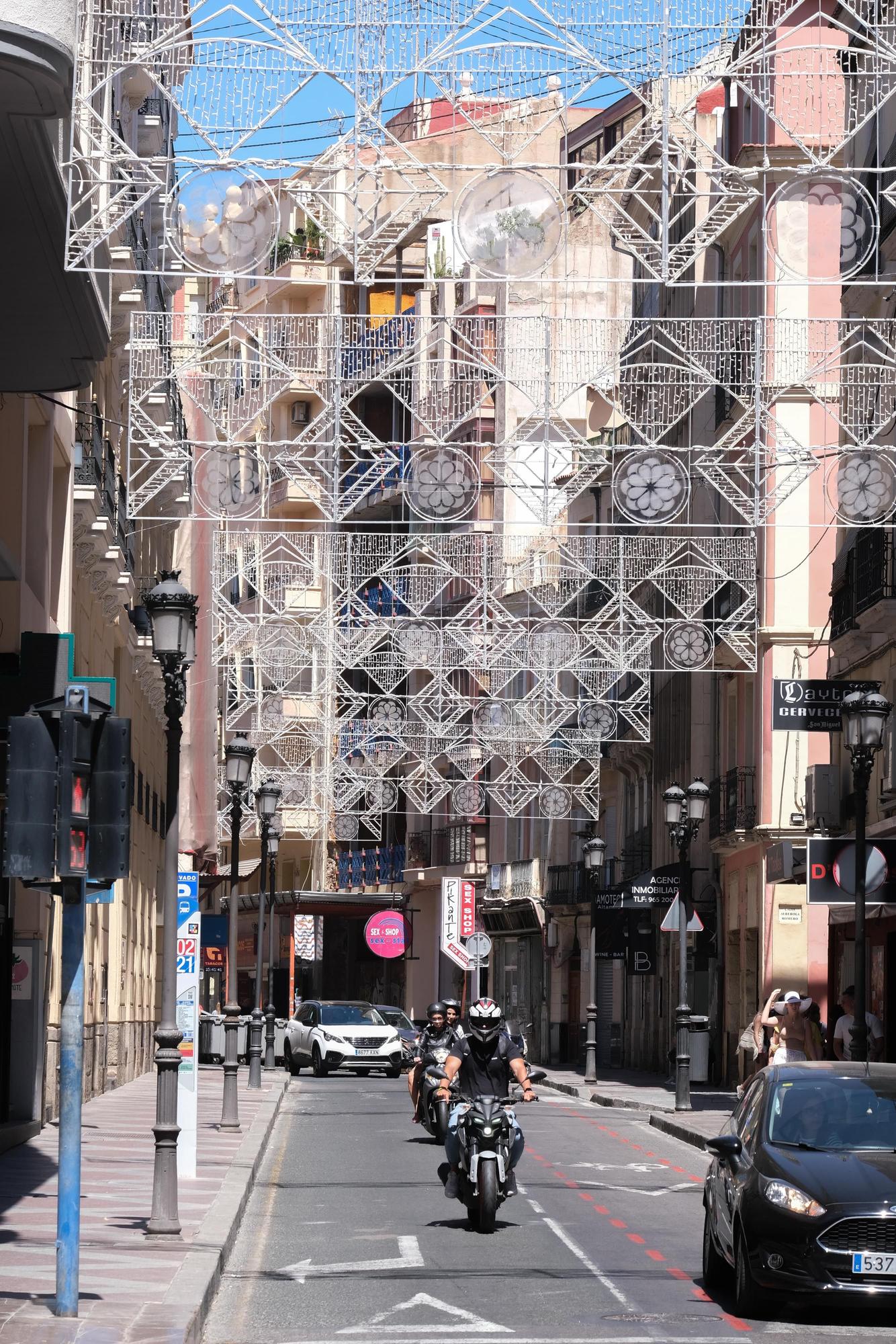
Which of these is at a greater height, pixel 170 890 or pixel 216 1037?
pixel 170 890

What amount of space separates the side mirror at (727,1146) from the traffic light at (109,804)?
361cm

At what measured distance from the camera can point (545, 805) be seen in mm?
54062

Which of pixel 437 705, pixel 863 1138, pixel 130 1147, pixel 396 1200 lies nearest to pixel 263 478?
pixel 130 1147

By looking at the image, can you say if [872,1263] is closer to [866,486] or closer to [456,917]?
[866,486]

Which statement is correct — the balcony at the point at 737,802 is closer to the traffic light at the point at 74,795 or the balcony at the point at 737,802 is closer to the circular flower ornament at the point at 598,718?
the circular flower ornament at the point at 598,718

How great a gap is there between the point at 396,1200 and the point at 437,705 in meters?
33.7

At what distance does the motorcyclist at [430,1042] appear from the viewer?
27.5m

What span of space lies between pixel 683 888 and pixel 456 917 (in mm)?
20353

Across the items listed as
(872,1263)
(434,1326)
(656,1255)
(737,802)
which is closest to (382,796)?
(737,802)

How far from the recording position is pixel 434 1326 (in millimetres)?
12367

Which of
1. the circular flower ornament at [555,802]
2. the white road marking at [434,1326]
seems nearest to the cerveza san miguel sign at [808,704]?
the white road marking at [434,1326]

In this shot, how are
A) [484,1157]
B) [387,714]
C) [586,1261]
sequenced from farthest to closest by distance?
[387,714], [484,1157], [586,1261]

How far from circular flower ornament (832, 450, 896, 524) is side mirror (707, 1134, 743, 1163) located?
39.4ft

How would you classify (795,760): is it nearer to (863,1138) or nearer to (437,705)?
(437,705)
